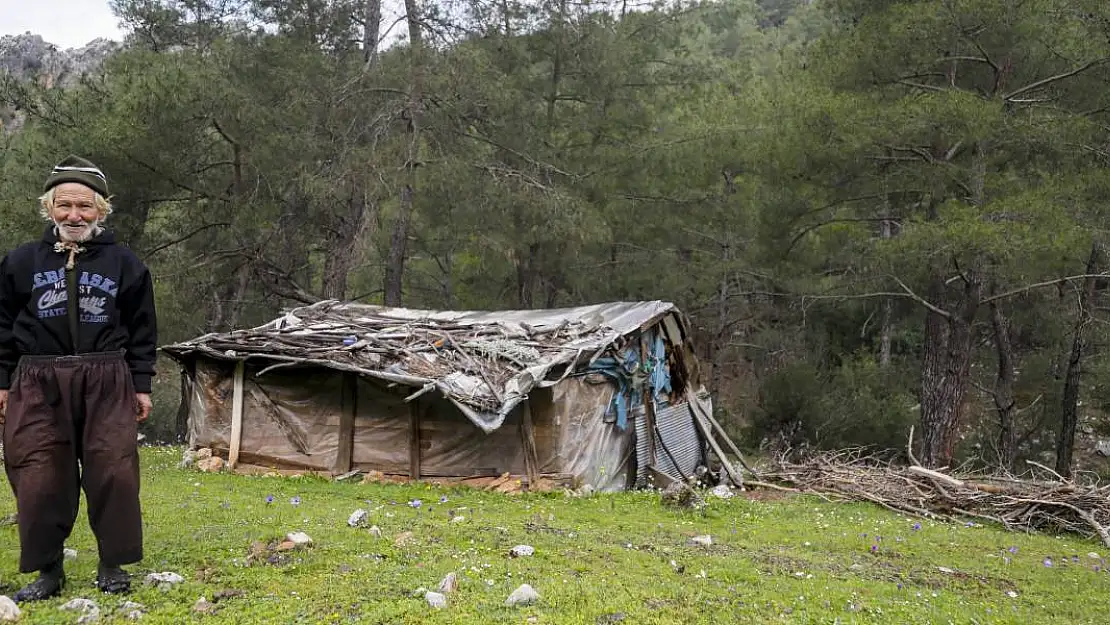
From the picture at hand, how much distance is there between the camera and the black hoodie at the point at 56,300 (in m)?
4.13

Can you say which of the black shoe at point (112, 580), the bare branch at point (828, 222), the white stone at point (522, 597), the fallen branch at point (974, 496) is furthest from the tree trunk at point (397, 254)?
the white stone at point (522, 597)

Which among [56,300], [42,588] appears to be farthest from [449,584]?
[56,300]

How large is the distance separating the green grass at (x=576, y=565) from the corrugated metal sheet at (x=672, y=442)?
266 centimetres

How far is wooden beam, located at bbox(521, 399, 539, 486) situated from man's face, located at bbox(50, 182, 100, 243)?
21.0ft

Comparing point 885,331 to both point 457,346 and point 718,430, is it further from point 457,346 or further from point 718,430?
point 457,346

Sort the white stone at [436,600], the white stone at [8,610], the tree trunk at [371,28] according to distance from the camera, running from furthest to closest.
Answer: the tree trunk at [371,28] < the white stone at [436,600] < the white stone at [8,610]

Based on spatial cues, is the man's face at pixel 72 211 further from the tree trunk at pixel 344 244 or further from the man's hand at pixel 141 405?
the tree trunk at pixel 344 244

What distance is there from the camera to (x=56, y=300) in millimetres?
4125

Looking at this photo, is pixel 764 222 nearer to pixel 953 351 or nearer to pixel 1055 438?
pixel 953 351

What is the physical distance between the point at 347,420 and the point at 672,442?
5.03 m

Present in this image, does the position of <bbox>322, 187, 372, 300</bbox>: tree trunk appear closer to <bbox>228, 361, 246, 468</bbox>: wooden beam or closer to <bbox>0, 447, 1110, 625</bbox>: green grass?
<bbox>228, 361, 246, 468</bbox>: wooden beam

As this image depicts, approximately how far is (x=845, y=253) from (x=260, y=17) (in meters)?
12.4

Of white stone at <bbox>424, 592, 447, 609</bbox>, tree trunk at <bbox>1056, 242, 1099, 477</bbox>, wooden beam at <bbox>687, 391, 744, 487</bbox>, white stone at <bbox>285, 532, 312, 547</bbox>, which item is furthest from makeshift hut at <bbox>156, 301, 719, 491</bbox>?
tree trunk at <bbox>1056, 242, 1099, 477</bbox>

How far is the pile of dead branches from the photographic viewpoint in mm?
9234
